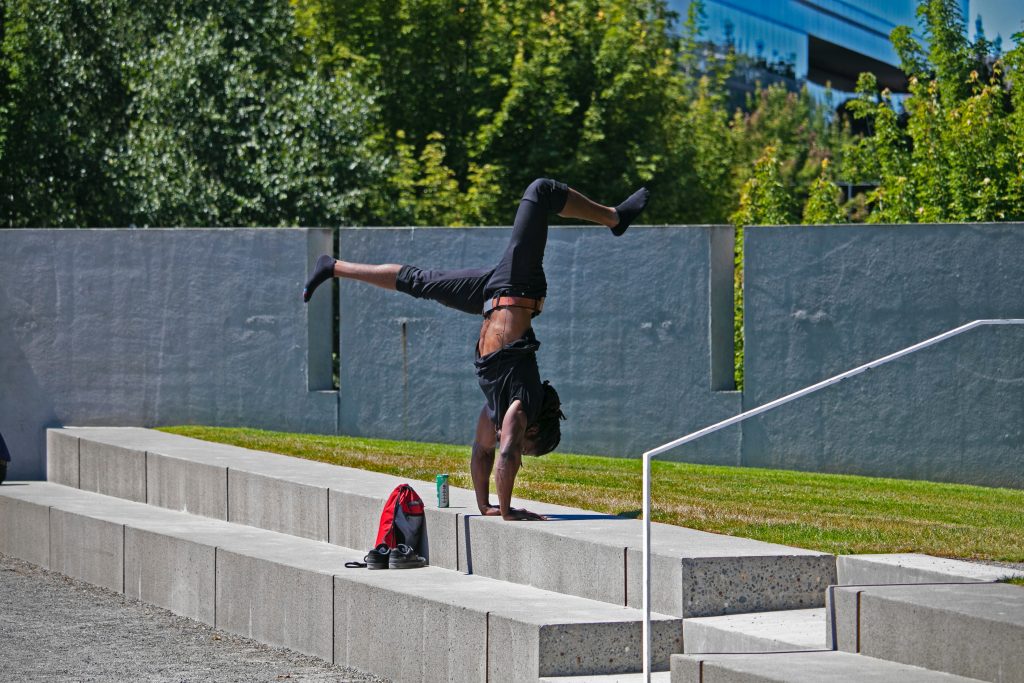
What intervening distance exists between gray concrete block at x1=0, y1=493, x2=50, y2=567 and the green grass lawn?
9.55 feet

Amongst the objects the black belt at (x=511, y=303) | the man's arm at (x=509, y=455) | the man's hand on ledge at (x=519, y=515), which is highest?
the black belt at (x=511, y=303)

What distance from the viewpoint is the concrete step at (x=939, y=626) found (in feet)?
16.0

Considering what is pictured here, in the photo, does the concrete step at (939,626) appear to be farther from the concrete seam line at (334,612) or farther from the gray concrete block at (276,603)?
the gray concrete block at (276,603)

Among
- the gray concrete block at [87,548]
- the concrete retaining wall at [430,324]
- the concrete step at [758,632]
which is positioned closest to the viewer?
the concrete step at [758,632]

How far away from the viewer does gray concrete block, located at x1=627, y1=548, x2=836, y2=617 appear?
664 centimetres

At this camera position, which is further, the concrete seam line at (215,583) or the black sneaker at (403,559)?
the concrete seam line at (215,583)

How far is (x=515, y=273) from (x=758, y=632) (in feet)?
9.48

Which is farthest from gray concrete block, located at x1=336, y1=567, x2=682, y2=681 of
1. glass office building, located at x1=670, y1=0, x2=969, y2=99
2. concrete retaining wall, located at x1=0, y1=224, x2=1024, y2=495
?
glass office building, located at x1=670, y1=0, x2=969, y2=99

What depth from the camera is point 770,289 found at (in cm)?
1291

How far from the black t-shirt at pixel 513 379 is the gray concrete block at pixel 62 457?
6.02 meters

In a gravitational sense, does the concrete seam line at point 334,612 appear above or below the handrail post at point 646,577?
below

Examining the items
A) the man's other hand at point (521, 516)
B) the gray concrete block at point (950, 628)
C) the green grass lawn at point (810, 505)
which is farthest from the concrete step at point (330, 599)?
the gray concrete block at point (950, 628)

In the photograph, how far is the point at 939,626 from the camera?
5.11 meters

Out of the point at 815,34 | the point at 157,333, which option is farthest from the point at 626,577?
the point at 815,34
